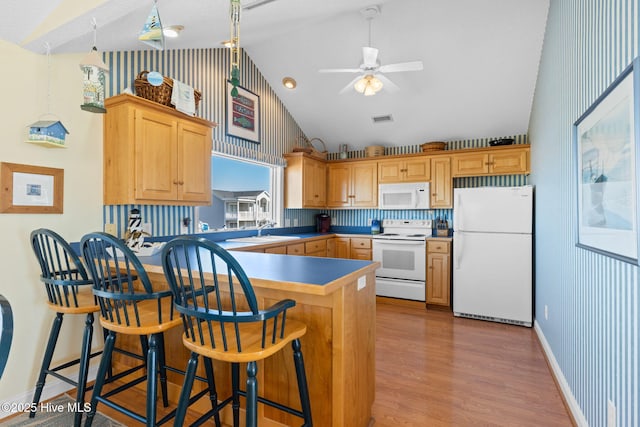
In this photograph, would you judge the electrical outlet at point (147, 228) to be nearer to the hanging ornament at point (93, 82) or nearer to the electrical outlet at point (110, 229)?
the electrical outlet at point (110, 229)

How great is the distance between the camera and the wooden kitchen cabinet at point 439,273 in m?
4.21

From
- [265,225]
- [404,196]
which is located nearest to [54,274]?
[265,225]

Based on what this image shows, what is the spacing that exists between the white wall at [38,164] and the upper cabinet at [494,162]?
412 cm

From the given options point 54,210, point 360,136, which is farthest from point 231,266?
point 360,136

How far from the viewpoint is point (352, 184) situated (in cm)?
523

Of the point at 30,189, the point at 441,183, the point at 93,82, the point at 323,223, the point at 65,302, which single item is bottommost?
the point at 65,302

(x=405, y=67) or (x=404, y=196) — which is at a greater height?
(x=405, y=67)

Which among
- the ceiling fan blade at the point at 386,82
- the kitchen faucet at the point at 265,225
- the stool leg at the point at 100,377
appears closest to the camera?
the stool leg at the point at 100,377

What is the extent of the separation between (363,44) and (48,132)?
3.17 m

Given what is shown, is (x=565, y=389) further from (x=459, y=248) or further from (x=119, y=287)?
(x=119, y=287)

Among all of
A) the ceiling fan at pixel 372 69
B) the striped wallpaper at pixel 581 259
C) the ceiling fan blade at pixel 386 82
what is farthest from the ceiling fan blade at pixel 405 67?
the striped wallpaper at pixel 581 259

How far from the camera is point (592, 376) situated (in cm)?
168

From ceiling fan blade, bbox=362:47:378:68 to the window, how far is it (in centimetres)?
190

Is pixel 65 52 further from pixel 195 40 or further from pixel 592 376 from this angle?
pixel 592 376
